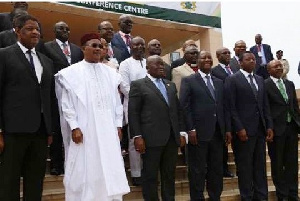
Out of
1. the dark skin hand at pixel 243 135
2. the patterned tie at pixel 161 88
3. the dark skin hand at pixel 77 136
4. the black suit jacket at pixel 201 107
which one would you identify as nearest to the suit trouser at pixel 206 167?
the black suit jacket at pixel 201 107

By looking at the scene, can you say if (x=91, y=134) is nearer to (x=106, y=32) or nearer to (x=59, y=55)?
(x=59, y=55)

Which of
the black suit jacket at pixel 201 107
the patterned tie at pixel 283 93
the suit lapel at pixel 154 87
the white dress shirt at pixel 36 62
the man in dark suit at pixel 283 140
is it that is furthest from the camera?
the patterned tie at pixel 283 93

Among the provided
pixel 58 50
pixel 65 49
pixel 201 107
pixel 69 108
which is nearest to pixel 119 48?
pixel 65 49

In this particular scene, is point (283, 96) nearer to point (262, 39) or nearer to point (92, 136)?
point (92, 136)

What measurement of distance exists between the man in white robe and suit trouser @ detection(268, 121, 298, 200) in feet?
8.45

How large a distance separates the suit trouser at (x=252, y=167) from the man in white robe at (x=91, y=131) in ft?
6.51

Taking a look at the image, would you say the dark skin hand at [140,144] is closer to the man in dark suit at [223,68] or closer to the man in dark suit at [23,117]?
the man in dark suit at [23,117]

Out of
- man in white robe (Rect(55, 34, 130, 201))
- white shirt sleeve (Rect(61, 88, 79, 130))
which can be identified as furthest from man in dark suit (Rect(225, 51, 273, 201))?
white shirt sleeve (Rect(61, 88, 79, 130))

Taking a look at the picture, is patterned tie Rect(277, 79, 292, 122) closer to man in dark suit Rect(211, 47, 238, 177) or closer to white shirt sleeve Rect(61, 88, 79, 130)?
man in dark suit Rect(211, 47, 238, 177)

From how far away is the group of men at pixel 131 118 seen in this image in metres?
3.97

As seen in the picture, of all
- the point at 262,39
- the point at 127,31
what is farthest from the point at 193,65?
the point at 262,39

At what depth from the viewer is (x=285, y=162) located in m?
6.18

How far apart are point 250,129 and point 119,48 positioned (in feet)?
7.27

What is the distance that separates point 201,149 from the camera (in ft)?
17.9
